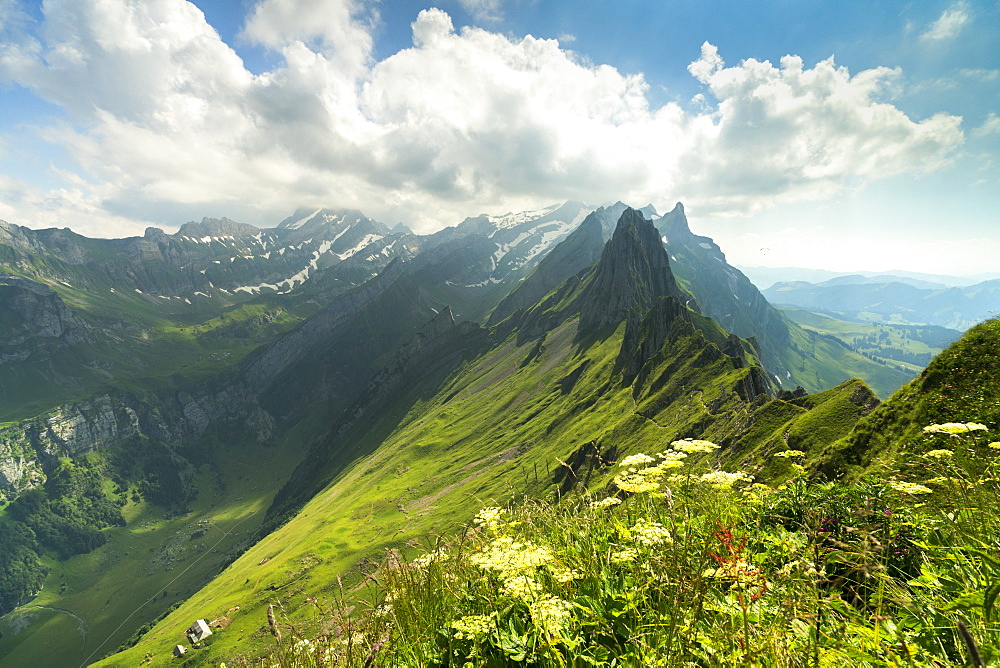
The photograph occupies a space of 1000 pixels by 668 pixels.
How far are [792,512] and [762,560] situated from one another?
2.57 meters

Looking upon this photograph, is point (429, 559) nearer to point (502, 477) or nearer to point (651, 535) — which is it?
point (651, 535)

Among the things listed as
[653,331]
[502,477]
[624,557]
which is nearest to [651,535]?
[624,557]

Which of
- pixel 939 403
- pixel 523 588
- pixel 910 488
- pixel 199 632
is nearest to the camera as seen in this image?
pixel 523 588

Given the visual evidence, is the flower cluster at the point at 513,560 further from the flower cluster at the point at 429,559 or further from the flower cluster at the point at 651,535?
the flower cluster at the point at 651,535

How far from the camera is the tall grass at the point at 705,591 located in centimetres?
365

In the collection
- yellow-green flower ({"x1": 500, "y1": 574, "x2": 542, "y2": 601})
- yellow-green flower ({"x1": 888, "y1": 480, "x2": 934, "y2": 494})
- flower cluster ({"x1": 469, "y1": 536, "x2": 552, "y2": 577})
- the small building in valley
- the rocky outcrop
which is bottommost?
the small building in valley

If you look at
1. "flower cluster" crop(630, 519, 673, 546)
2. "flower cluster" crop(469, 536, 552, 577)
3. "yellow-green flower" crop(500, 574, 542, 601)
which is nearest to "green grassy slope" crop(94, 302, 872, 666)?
"flower cluster" crop(630, 519, 673, 546)

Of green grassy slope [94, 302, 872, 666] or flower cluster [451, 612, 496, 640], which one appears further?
green grassy slope [94, 302, 872, 666]

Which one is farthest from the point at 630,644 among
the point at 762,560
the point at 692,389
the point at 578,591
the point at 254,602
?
the point at 254,602

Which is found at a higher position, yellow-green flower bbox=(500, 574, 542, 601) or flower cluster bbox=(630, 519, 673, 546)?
flower cluster bbox=(630, 519, 673, 546)

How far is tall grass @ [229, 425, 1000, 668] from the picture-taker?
144 inches

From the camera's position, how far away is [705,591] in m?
3.66

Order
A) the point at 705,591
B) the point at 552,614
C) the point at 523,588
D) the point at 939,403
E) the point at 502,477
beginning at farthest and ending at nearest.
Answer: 1. the point at 502,477
2. the point at 939,403
3. the point at 523,588
4. the point at 552,614
5. the point at 705,591

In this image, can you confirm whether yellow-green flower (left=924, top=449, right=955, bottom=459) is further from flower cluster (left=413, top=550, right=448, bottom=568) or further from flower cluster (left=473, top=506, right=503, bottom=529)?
flower cluster (left=413, top=550, right=448, bottom=568)
